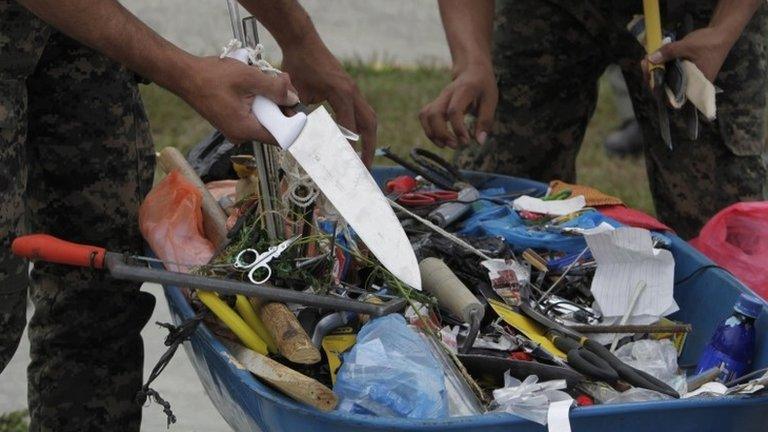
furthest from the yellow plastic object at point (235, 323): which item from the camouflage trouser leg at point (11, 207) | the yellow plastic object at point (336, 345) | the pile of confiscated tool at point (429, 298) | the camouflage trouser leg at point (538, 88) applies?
the camouflage trouser leg at point (538, 88)

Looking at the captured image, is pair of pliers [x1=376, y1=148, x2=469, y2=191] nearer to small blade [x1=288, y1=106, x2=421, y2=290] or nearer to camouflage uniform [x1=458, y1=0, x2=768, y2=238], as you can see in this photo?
camouflage uniform [x1=458, y1=0, x2=768, y2=238]

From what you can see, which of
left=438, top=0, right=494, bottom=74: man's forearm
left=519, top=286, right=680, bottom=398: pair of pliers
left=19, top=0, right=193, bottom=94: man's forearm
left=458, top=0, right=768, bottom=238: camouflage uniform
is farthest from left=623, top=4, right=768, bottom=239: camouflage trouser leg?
left=19, top=0, right=193, bottom=94: man's forearm

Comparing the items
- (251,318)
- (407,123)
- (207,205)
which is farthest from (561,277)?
(407,123)

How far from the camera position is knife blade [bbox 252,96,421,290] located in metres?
2.07

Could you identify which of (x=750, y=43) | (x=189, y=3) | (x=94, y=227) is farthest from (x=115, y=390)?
(x=189, y=3)

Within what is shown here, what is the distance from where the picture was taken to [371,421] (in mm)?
1896

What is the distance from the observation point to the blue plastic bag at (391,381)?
78.1 inches

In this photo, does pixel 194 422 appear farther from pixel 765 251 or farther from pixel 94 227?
pixel 765 251

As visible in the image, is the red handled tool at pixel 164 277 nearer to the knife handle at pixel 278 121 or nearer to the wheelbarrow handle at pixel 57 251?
the wheelbarrow handle at pixel 57 251

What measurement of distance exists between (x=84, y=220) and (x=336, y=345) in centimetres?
83

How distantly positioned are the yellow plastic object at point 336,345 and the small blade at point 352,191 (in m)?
0.19

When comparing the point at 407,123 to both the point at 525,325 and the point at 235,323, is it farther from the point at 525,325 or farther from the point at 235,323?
the point at 235,323

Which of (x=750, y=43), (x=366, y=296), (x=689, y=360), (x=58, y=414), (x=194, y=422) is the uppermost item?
(x=750, y=43)

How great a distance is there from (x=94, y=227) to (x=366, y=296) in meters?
0.75
